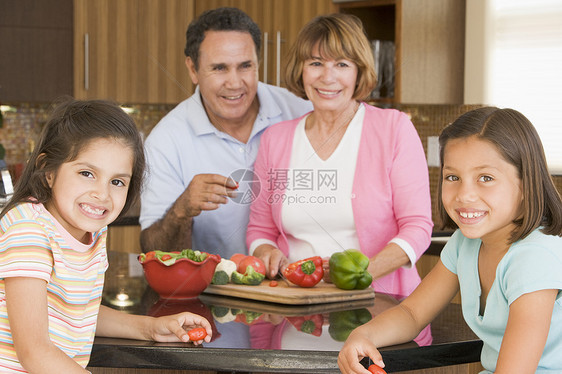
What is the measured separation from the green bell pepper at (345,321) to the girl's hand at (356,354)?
3.8 inches

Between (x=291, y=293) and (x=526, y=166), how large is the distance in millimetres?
604

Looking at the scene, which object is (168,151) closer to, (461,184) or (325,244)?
(325,244)

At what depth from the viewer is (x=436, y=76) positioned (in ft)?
10.6

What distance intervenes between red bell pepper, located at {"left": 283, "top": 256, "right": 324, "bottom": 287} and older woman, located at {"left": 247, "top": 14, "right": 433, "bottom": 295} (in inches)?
8.9

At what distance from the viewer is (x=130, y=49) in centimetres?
372

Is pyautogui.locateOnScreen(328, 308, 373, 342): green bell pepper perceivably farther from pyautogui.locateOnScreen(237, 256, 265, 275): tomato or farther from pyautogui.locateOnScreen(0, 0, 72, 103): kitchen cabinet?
pyautogui.locateOnScreen(0, 0, 72, 103): kitchen cabinet

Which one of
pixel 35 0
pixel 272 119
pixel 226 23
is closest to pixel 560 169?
pixel 272 119

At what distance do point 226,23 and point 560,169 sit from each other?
5.22 feet

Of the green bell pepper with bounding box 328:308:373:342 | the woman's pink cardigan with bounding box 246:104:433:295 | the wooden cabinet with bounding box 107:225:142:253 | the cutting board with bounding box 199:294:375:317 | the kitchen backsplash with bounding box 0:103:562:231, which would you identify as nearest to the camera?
the green bell pepper with bounding box 328:308:373:342

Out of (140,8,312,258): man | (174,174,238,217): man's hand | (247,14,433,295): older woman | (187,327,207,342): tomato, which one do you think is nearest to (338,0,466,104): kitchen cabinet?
(140,8,312,258): man

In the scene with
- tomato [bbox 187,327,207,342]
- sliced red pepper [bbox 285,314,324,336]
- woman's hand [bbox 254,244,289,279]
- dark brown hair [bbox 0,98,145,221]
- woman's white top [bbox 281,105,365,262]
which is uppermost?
dark brown hair [bbox 0,98,145,221]

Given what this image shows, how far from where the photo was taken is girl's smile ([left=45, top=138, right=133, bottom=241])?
3.89ft

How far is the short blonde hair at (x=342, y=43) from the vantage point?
1.91 meters

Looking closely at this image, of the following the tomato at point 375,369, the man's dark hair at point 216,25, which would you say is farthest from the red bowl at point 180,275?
the man's dark hair at point 216,25
